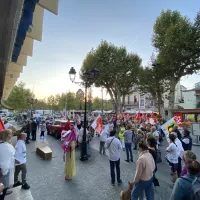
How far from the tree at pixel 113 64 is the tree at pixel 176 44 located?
9333 millimetres

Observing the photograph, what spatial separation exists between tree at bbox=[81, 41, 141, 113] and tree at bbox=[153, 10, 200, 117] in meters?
9.33

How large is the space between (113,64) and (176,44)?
41.4 ft

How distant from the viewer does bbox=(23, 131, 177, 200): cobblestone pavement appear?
194 inches

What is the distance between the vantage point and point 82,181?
19.6 feet

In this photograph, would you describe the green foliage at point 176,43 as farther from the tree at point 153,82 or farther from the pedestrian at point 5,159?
the pedestrian at point 5,159

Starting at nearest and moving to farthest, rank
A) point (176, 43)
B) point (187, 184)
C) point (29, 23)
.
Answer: point (187, 184)
point (29, 23)
point (176, 43)

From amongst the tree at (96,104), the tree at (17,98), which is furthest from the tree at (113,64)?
the tree at (96,104)

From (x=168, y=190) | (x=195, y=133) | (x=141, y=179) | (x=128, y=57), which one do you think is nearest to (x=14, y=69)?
(x=141, y=179)

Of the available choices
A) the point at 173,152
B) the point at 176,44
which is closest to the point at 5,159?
the point at 173,152

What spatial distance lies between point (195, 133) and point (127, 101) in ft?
174

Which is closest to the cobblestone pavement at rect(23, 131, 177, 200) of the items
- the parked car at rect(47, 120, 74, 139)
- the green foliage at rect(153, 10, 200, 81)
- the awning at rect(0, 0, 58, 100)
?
the awning at rect(0, 0, 58, 100)

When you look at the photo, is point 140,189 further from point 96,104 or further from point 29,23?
point 96,104

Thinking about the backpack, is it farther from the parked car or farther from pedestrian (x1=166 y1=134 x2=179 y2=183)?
the parked car

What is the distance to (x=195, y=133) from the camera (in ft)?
45.8
